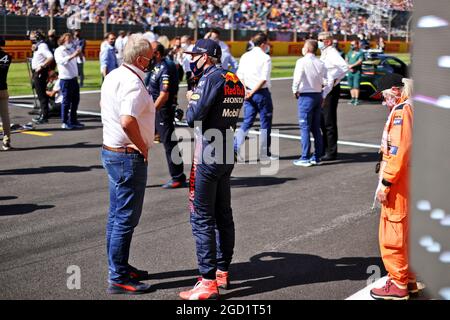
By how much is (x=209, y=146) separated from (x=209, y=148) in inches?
0.6

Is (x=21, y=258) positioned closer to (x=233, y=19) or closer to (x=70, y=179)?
(x=70, y=179)

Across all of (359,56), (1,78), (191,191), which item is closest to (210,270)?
(191,191)

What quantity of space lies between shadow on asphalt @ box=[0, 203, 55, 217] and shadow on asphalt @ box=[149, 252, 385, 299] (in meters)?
2.51

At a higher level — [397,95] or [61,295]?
[397,95]

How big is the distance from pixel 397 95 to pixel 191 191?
1740 millimetres

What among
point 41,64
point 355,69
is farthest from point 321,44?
point 355,69

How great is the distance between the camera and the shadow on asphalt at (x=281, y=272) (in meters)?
4.61

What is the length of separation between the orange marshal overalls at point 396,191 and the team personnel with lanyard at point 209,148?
3.78 ft

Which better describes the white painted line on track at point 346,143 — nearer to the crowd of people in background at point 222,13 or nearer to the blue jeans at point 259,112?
the blue jeans at point 259,112

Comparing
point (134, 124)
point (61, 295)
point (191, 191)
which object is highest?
point (134, 124)

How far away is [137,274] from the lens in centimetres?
470

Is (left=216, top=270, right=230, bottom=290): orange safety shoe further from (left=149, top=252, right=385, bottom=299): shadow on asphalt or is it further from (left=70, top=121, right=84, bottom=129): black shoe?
(left=70, top=121, right=84, bottom=129): black shoe

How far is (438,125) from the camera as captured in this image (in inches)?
33.4

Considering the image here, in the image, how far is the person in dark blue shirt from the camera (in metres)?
7.78
